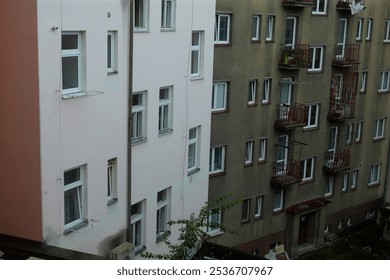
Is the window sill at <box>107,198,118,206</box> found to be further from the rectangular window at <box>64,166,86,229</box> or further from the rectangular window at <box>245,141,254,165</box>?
the rectangular window at <box>245,141,254,165</box>

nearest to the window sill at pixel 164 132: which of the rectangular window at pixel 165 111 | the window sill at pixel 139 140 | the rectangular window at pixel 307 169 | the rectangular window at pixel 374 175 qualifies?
the rectangular window at pixel 165 111

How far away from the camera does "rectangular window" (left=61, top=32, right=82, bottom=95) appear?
8.73 meters

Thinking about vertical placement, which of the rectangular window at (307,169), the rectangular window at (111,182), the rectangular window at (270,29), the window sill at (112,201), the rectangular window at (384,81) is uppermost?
the rectangular window at (270,29)

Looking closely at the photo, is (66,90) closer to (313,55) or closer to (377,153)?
(313,55)

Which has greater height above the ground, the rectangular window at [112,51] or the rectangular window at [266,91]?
the rectangular window at [112,51]

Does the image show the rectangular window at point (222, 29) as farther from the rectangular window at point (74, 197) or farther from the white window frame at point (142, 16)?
the rectangular window at point (74, 197)

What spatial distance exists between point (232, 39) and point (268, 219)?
18.7ft

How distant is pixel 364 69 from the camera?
746 inches

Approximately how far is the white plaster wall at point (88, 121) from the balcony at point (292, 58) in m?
6.37

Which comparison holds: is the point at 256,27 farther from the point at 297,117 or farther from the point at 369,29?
the point at 369,29

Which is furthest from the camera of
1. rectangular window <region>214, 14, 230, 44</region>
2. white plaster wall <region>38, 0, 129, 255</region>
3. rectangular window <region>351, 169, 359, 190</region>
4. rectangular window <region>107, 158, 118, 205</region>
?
rectangular window <region>351, 169, 359, 190</region>

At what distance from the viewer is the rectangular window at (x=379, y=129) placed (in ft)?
67.8

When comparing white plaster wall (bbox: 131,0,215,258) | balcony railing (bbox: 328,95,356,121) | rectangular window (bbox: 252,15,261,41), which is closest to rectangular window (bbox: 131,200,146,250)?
white plaster wall (bbox: 131,0,215,258)

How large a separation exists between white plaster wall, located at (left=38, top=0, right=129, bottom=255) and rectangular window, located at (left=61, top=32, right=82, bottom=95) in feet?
0.40
